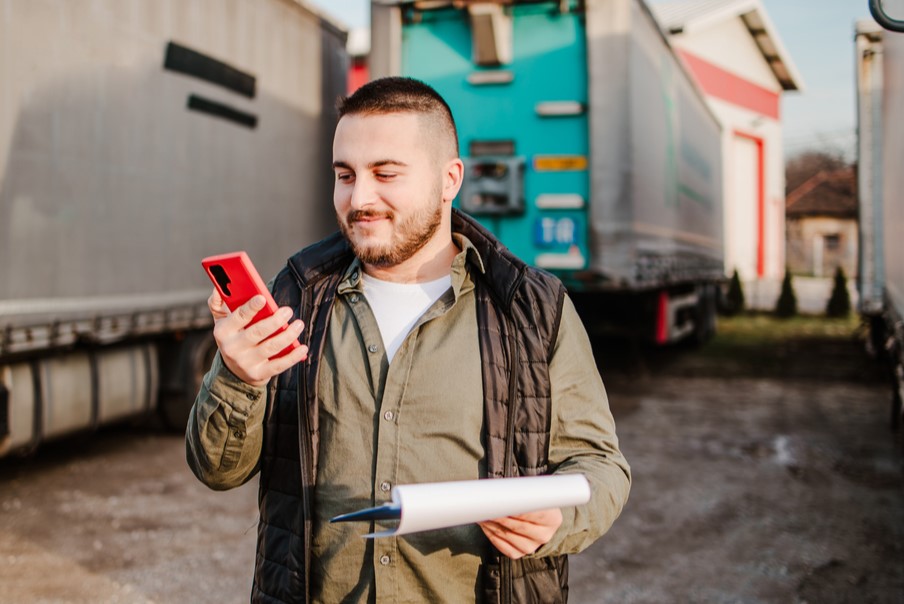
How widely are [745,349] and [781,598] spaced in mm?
11459

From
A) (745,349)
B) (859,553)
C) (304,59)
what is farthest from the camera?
(745,349)

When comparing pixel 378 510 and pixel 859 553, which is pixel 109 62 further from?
pixel 859 553

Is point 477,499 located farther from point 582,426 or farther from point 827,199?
point 827,199

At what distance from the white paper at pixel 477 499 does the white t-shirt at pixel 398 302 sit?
0.55m

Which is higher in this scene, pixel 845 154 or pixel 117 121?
pixel 845 154

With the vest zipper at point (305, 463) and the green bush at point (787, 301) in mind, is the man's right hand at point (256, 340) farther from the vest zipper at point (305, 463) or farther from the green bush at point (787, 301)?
the green bush at point (787, 301)

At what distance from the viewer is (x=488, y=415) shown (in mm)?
1648

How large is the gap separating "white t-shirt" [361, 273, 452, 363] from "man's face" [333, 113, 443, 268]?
0.11 meters

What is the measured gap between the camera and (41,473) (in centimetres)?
580

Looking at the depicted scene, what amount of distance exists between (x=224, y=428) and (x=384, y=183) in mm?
592

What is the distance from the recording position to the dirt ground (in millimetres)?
3854

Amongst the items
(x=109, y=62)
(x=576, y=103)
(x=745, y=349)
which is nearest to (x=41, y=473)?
(x=109, y=62)

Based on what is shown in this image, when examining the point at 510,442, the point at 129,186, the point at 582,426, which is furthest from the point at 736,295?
the point at 510,442

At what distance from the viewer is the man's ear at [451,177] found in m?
1.78
